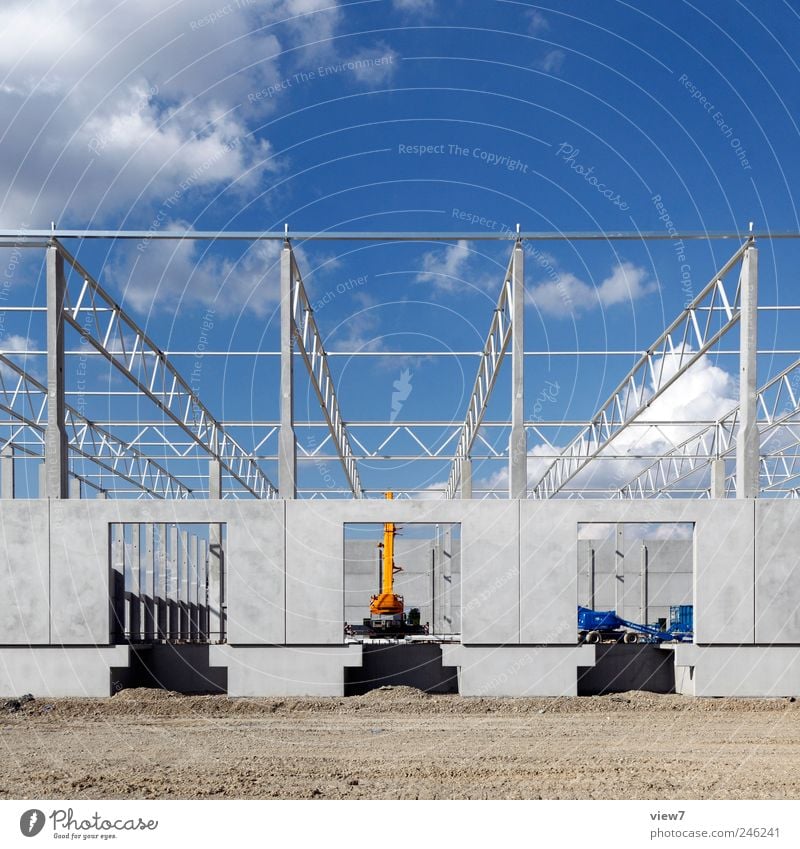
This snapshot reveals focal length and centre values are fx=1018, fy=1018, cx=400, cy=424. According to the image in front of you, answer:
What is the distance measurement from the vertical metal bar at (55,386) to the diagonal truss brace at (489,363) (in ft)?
29.5

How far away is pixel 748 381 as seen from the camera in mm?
19938

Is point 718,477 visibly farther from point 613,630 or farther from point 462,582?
point 462,582

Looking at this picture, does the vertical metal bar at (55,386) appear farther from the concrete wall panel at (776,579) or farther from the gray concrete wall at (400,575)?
the gray concrete wall at (400,575)

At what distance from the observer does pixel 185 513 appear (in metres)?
18.7

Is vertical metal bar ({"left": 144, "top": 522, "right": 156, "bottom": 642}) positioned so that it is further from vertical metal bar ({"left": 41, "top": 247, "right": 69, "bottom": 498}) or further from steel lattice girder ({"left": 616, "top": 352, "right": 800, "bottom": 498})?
steel lattice girder ({"left": 616, "top": 352, "right": 800, "bottom": 498})

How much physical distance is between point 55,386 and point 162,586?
1464 cm

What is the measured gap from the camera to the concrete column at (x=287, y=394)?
19.8 metres

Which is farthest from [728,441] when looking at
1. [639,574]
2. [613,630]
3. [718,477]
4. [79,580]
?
[79,580]

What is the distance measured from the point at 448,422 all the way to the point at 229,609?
55.4 ft

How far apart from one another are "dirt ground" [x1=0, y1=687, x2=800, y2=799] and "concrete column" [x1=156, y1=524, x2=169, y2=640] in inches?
452

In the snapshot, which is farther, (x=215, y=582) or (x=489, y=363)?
(x=489, y=363)

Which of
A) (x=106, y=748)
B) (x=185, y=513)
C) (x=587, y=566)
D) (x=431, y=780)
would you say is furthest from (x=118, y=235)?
(x=587, y=566)

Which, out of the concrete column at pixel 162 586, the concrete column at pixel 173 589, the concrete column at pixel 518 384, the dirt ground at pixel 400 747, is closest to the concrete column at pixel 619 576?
the concrete column at pixel 173 589
